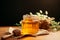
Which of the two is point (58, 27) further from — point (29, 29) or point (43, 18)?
point (29, 29)

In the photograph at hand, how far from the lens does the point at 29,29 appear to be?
1.53 m

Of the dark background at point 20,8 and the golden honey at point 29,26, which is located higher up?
the dark background at point 20,8

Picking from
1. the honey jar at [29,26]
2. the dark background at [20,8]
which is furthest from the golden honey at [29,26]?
the dark background at [20,8]

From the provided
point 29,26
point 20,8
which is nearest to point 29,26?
point 29,26

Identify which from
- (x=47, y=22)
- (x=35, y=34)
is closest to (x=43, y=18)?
(x=47, y=22)

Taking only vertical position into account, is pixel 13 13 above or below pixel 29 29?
above

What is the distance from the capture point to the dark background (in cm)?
256

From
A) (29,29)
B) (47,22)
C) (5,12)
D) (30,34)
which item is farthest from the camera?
(5,12)

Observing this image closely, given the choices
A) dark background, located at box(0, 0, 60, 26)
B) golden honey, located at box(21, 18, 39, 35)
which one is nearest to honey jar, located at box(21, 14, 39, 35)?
golden honey, located at box(21, 18, 39, 35)

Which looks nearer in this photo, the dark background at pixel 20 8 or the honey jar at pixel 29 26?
the honey jar at pixel 29 26

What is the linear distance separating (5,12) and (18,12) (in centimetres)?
18

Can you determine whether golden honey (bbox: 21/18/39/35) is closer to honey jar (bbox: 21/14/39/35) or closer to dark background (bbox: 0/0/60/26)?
honey jar (bbox: 21/14/39/35)

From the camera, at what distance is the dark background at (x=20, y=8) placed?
256cm

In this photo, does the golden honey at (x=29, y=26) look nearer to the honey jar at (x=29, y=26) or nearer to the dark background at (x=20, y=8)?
the honey jar at (x=29, y=26)
